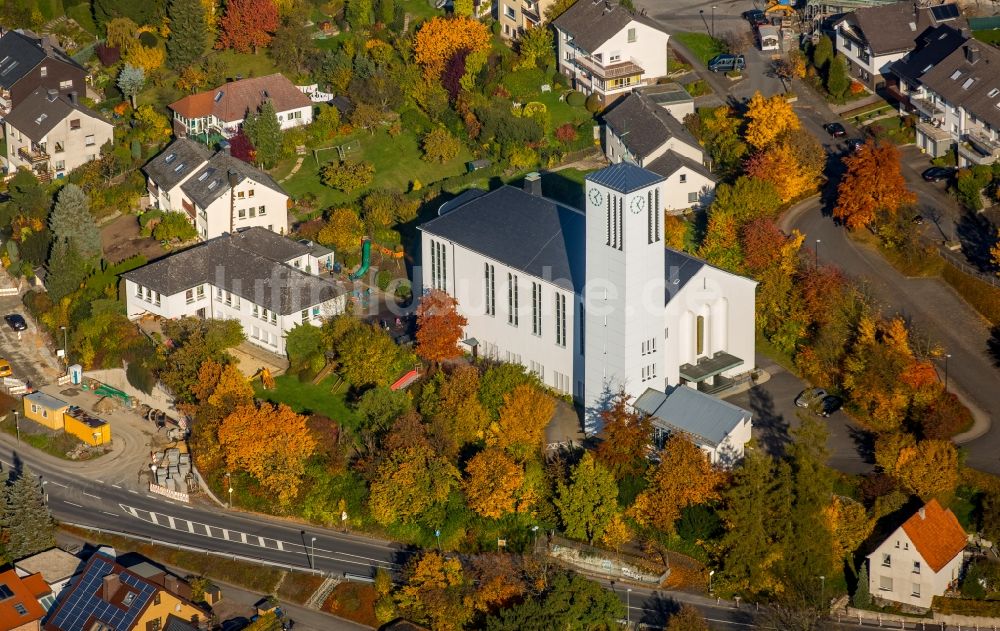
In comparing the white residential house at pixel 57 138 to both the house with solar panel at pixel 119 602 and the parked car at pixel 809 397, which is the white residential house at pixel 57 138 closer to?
the house with solar panel at pixel 119 602

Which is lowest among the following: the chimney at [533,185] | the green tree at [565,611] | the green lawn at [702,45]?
the green tree at [565,611]

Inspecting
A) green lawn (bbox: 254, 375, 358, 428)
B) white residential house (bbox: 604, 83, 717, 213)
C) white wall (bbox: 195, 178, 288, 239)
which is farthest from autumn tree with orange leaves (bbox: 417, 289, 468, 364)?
white residential house (bbox: 604, 83, 717, 213)

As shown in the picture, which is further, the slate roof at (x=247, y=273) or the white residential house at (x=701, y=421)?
the slate roof at (x=247, y=273)

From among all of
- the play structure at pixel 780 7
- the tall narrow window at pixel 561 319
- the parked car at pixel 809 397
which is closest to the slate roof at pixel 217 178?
the tall narrow window at pixel 561 319

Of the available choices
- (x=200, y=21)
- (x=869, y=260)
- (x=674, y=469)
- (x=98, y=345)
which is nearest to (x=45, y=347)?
(x=98, y=345)

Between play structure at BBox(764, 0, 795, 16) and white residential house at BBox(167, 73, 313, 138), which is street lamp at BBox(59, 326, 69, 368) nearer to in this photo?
white residential house at BBox(167, 73, 313, 138)

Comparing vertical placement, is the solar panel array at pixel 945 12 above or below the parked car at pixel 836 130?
above
